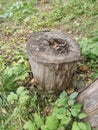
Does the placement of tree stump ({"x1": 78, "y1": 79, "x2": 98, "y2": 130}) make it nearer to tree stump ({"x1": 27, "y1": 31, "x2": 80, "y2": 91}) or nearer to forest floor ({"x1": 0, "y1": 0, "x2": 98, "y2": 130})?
forest floor ({"x1": 0, "y1": 0, "x2": 98, "y2": 130})

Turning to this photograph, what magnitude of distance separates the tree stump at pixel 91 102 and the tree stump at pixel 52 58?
316mm

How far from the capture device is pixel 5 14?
17.3 ft

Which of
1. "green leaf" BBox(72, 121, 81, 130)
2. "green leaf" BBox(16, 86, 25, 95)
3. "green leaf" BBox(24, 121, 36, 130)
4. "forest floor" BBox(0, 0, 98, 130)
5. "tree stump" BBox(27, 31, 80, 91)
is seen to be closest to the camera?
"green leaf" BBox(72, 121, 81, 130)

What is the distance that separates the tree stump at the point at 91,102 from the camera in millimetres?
2590

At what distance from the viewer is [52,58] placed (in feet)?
9.07

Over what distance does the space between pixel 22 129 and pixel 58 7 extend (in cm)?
288

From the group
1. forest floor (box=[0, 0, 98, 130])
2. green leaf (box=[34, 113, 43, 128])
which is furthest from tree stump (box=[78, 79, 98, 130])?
green leaf (box=[34, 113, 43, 128])

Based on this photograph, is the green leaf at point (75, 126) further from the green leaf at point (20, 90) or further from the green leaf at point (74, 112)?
the green leaf at point (20, 90)

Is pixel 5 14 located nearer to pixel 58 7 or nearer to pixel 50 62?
pixel 58 7

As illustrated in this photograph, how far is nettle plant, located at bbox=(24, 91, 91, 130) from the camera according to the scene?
2582 millimetres

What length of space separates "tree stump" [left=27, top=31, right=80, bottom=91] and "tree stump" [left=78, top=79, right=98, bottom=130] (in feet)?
1.04

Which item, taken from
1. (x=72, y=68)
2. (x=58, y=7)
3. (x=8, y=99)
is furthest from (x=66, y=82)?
(x=58, y=7)

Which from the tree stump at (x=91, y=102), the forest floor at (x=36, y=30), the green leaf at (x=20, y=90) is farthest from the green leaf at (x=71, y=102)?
the green leaf at (x=20, y=90)

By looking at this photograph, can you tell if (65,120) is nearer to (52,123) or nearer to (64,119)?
(64,119)
